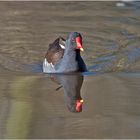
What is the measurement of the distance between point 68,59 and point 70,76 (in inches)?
15.4

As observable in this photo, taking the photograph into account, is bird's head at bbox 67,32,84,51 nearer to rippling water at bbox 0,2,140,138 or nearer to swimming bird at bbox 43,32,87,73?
swimming bird at bbox 43,32,87,73

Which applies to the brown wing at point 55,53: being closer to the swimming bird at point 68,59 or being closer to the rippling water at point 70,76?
the swimming bird at point 68,59

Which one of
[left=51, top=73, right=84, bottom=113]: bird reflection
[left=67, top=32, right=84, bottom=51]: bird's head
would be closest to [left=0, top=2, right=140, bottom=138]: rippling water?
[left=51, top=73, right=84, bottom=113]: bird reflection

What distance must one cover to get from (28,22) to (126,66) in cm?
336

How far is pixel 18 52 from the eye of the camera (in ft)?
41.6

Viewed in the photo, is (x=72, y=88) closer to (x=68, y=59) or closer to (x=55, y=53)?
(x=68, y=59)

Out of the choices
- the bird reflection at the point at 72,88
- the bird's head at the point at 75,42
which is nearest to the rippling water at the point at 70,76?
the bird reflection at the point at 72,88

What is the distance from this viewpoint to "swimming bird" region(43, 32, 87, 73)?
11.4 metres

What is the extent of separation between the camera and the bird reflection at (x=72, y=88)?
30.5ft

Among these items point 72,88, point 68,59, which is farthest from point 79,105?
point 68,59

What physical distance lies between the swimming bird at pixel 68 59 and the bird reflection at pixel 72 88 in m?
0.16

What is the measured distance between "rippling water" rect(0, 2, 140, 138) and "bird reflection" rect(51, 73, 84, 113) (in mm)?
15

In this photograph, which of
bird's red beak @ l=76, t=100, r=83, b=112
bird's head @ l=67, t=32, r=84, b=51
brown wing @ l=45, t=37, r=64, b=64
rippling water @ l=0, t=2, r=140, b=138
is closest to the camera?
rippling water @ l=0, t=2, r=140, b=138

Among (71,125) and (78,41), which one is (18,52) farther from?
(71,125)
